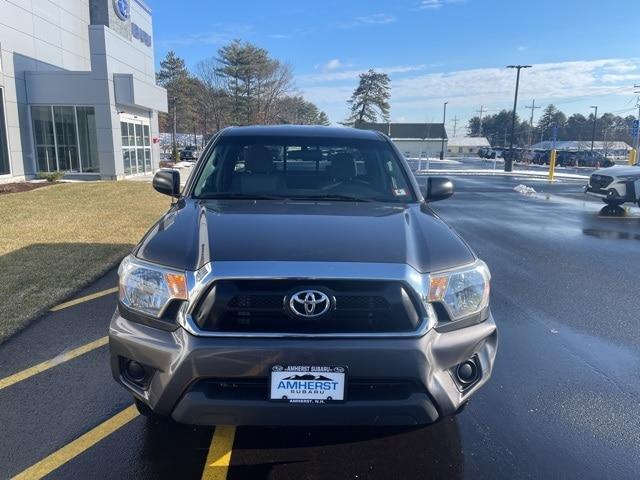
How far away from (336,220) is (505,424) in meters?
1.64

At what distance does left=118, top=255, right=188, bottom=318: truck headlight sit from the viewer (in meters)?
2.45

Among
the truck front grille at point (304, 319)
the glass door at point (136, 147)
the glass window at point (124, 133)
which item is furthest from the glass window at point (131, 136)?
the truck front grille at point (304, 319)

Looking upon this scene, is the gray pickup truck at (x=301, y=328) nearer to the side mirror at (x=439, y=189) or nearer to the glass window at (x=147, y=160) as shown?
the side mirror at (x=439, y=189)

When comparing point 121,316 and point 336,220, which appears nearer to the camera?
Answer: point 121,316

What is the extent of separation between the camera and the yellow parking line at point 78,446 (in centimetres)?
265

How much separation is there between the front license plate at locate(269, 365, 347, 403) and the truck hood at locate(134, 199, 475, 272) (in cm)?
51

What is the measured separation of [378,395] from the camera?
2.40 metres

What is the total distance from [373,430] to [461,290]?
1.04m

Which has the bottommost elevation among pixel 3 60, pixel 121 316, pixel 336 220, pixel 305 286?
pixel 121 316

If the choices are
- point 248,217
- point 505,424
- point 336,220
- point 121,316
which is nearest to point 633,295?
point 505,424

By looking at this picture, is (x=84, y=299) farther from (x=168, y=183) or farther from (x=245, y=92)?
(x=245, y=92)

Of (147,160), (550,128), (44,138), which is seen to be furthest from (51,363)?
(550,128)

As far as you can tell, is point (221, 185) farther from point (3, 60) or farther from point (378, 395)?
point (3, 60)

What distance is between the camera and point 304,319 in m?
2.38
